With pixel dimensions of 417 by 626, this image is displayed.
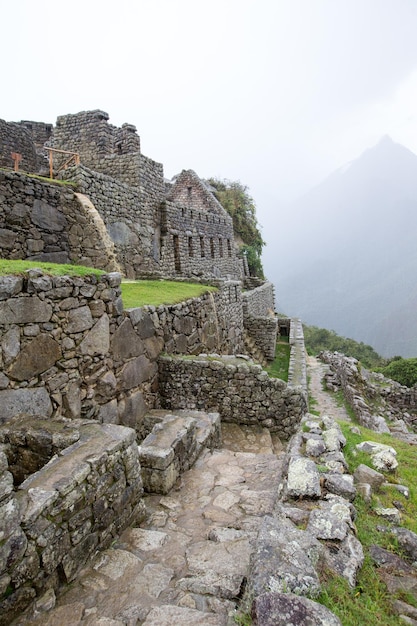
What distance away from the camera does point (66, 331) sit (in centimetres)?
488

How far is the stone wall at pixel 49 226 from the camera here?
301 inches

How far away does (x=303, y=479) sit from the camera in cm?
323

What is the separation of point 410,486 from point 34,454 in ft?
12.4

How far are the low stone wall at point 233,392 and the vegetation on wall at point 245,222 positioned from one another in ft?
78.4

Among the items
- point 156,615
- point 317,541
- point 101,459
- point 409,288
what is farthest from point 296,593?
point 409,288

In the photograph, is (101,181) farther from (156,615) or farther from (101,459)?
(156,615)

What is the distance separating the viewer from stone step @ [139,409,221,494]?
4.26 meters

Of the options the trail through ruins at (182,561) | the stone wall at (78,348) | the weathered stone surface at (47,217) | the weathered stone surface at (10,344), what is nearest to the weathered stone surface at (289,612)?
the trail through ruins at (182,561)

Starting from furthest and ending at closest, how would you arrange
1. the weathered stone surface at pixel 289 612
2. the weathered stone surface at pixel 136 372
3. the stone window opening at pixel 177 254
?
the stone window opening at pixel 177 254 < the weathered stone surface at pixel 136 372 < the weathered stone surface at pixel 289 612

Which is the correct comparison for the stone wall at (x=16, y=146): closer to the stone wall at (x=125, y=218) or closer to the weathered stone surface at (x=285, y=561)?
the stone wall at (x=125, y=218)

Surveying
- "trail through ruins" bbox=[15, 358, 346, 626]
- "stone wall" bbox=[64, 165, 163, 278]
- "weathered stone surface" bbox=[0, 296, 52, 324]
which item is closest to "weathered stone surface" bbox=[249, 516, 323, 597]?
"trail through ruins" bbox=[15, 358, 346, 626]

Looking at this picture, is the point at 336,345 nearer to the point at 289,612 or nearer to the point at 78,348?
the point at 78,348

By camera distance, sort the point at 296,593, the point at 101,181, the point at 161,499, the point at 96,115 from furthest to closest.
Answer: the point at 96,115 < the point at 101,181 < the point at 161,499 < the point at 296,593

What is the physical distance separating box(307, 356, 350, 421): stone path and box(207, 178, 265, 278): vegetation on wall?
527 inches
